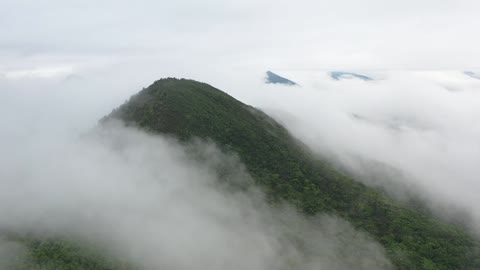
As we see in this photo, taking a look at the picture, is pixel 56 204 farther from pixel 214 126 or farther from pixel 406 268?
pixel 406 268

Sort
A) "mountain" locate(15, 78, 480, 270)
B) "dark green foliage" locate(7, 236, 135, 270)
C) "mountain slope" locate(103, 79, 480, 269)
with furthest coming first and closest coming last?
"mountain slope" locate(103, 79, 480, 269)
"mountain" locate(15, 78, 480, 270)
"dark green foliage" locate(7, 236, 135, 270)

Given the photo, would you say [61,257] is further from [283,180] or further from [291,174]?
[291,174]

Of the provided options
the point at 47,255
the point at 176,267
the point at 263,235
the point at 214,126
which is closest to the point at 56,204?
the point at 47,255

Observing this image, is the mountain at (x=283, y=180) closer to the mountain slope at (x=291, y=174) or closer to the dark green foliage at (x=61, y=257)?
the mountain slope at (x=291, y=174)

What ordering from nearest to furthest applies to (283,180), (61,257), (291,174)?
(61,257) < (283,180) < (291,174)

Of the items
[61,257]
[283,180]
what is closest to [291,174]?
[283,180]

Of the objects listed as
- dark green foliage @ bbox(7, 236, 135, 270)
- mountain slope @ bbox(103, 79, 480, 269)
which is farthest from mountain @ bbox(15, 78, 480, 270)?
dark green foliage @ bbox(7, 236, 135, 270)

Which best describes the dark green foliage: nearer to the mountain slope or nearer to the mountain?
the mountain

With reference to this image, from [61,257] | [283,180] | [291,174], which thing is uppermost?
[291,174]

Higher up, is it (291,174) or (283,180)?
(291,174)
